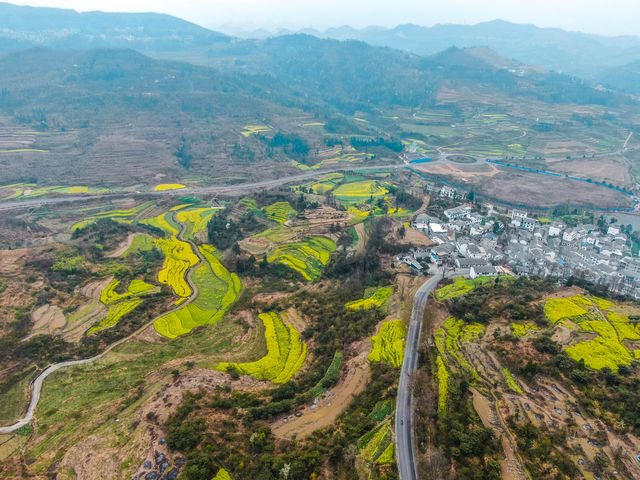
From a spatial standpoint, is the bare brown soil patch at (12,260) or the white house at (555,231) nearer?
the bare brown soil patch at (12,260)

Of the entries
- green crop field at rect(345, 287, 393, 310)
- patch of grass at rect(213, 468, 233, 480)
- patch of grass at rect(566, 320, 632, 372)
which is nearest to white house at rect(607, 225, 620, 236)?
patch of grass at rect(566, 320, 632, 372)

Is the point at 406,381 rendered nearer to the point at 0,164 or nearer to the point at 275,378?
the point at 275,378

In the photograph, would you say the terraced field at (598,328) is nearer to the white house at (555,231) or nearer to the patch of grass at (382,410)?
the patch of grass at (382,410)

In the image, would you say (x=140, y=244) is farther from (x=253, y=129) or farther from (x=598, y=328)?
(x=253, y=129)

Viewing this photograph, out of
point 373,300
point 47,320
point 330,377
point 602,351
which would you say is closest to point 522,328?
point 602,351

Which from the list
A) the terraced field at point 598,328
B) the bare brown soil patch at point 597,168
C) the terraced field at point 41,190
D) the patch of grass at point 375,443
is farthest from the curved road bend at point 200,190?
the patch of grass at point 375,443

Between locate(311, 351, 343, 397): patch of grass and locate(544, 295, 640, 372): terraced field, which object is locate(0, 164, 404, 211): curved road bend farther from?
locate(544, 295, 640, 372): terraced field
